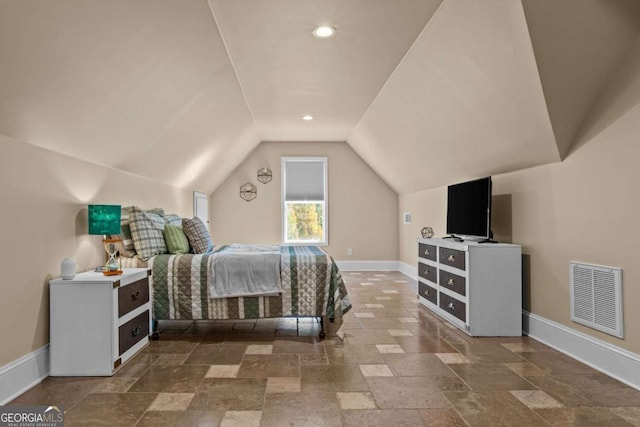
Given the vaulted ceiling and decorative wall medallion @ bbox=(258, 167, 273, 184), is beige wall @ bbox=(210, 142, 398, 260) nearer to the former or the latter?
decorative wall medallion @ bbox=(258, 167, 273, 184)

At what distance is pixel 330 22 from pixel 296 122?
3.06 meters

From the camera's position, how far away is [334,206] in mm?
7512

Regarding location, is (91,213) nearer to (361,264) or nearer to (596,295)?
(596,295)

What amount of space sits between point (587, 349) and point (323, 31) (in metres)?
3.10

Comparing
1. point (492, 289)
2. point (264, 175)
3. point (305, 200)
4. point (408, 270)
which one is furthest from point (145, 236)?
point (408, 270)

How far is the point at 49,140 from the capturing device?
104 inches

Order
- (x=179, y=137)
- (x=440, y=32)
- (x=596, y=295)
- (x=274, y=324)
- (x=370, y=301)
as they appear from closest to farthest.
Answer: (x=596, y=295)
(x=440, y=32)
(x=274, y=324)
(x=179, y=137)
(x=370, y=301)

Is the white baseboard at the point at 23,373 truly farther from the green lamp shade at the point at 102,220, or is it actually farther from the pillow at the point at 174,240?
the pillow at the point at 174,240

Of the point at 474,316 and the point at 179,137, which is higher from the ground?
the point at 179,137

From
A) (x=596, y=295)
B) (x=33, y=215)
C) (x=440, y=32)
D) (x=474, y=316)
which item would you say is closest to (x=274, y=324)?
(x=474, y=316)

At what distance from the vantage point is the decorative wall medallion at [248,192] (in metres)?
7.42

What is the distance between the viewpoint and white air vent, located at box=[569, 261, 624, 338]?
2.56 metres

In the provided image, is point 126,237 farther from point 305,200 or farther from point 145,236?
point 305,200

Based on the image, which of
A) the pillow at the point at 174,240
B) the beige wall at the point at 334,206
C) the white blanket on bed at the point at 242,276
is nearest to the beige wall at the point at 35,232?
the pillow at the point at 174,240
